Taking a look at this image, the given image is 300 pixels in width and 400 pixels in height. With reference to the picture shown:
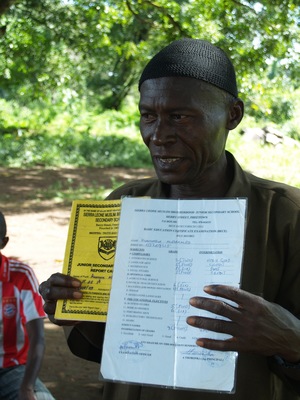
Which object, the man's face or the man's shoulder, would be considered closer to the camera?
the man's face

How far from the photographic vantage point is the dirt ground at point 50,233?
4.80m

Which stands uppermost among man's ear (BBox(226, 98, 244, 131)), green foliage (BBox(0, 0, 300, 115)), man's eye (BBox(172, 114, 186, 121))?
green foliage (BBox(0, 0, 300, 115))

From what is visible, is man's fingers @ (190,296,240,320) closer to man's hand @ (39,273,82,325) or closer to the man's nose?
man's hand @ (39,273,82,325)

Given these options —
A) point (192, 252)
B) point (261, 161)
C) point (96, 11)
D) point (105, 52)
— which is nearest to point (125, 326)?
point (192, 252)

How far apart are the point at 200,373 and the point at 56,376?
3617 mm

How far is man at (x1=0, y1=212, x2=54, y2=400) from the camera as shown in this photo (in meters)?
3.38

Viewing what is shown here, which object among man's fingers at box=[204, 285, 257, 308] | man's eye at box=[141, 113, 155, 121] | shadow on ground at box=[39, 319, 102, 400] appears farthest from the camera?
shadow on ground at box=[39, 319, 102, 400]

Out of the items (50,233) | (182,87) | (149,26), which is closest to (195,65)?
(182,87)

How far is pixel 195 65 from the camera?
1.70 m

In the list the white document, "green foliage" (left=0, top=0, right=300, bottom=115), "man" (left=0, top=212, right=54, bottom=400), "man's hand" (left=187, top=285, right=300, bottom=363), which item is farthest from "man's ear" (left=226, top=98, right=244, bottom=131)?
"green foliage" (left=0, top=0, right=300, bottom=115)

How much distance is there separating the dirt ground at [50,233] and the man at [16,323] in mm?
1167

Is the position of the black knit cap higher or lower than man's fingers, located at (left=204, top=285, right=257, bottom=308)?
higher

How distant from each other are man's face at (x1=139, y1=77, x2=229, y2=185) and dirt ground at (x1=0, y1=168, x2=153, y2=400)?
10.6 ft

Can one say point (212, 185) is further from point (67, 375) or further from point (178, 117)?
point (67, 375)
